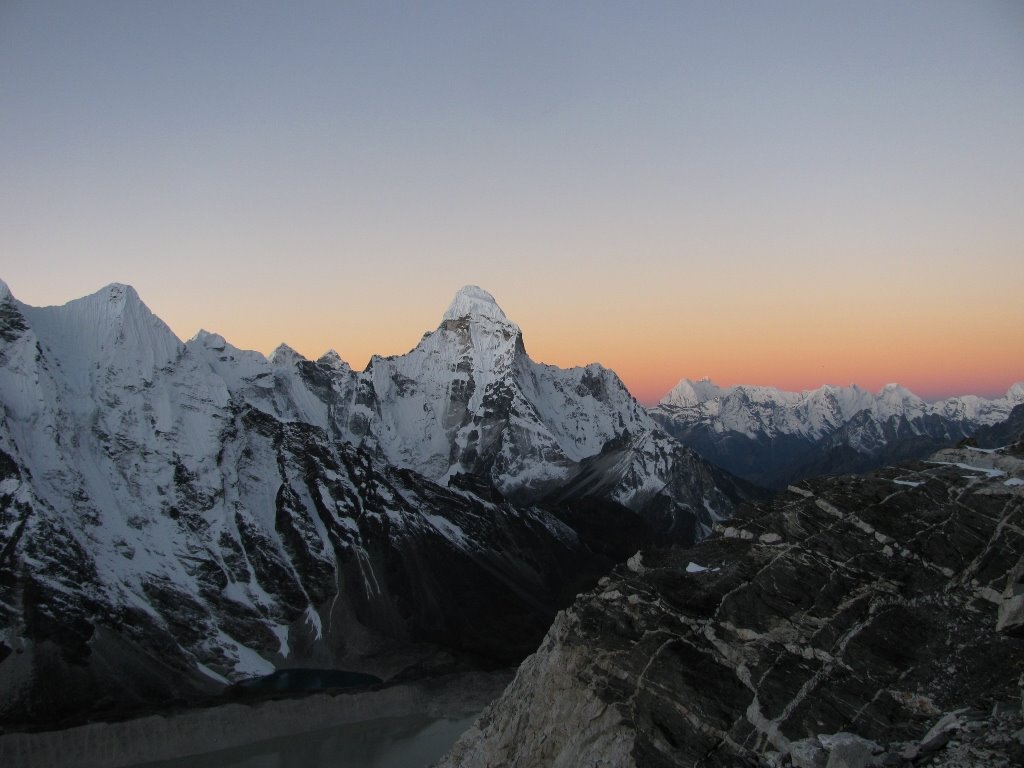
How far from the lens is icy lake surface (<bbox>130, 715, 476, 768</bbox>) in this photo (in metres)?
101

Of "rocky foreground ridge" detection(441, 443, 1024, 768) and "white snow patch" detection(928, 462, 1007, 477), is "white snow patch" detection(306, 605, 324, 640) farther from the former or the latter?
"white snow patch" detection(928, 462, 1007, 477)

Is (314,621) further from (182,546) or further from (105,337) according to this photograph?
(105,337)

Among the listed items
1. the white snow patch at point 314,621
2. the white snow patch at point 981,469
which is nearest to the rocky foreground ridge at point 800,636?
the white snow patch at point 981,469

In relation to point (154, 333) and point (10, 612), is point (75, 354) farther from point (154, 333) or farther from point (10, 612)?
point (10, 612)

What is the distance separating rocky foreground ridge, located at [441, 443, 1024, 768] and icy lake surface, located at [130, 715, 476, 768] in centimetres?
3920

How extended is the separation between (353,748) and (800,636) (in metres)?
71.8

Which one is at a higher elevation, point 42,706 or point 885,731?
point 885,731

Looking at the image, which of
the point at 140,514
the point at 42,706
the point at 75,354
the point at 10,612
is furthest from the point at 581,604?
the point at 75,354

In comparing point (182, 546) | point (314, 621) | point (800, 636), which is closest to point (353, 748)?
point (314, 621)

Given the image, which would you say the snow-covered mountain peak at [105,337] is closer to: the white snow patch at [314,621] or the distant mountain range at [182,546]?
the distant mountain range at [182,546]

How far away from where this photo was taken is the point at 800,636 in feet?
170

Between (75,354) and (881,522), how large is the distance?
145599 millimetres

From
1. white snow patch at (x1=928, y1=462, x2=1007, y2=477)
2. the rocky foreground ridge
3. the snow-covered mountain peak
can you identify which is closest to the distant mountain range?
the snow-covered mountain peak

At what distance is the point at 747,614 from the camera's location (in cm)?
5469
